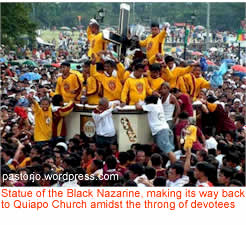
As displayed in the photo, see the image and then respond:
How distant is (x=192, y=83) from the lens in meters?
13.2

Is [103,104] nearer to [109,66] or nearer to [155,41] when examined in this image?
[109,66]

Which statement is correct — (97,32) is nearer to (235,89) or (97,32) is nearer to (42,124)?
(42,124)

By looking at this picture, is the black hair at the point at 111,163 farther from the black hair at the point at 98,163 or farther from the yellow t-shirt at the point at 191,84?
the yellow t-shirt at the point at 191,84

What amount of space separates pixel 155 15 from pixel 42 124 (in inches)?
1756

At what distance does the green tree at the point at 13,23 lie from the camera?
27400mm

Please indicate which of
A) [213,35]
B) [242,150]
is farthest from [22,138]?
[213,35]

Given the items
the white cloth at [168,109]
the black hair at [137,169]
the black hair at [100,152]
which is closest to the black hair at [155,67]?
the white cloth at [168,109]

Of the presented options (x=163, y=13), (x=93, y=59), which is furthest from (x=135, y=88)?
(x=163, y=13)

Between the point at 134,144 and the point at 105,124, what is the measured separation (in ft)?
1.89

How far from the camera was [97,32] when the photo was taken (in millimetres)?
13680

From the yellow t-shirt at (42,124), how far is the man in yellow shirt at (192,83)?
2.51 m

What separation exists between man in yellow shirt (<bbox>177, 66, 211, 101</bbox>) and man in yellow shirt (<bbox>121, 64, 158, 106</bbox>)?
124 centimetres

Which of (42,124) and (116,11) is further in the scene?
(116,11)

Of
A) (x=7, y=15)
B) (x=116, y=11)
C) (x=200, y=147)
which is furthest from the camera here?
(x=116, y=11)
